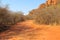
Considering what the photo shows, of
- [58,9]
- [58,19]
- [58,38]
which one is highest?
[58,9]

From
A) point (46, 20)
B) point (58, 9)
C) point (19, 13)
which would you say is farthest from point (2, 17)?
point (19, 13)

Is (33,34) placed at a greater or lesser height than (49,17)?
lesser

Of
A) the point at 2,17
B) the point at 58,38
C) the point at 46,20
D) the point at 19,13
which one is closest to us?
the point at 58,38

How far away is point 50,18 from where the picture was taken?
17.6 m

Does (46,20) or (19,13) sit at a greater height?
(19,13)

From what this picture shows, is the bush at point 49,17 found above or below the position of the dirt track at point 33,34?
above

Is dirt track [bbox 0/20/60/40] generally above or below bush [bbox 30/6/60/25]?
below

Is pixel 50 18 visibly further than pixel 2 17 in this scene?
Yes

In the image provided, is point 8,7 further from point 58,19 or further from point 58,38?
point 58,38

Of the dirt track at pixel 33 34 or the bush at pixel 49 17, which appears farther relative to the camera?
the bush at pixel 49 17

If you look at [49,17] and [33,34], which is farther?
[49,17]

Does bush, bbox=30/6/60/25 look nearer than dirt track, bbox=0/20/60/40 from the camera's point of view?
No

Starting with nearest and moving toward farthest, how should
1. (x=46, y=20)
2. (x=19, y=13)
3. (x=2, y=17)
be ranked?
(x=2, y=17)
(x=46, y=20)
(x=19, y=13)

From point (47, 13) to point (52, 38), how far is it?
31.2ft
